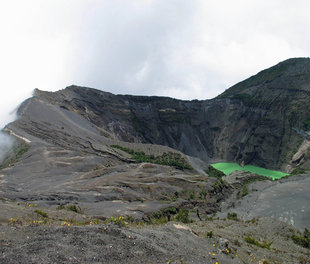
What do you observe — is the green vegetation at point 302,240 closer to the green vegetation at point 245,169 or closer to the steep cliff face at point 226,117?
the steep cliff face at point 226,117

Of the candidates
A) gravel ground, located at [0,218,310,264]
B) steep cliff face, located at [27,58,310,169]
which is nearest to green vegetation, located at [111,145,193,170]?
steep cliff face, located at [27,58,310,169]

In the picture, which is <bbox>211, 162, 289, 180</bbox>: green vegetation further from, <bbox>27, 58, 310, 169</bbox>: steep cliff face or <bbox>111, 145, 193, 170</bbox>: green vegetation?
<bbox>111, 145, 193, 170</bbox>: green vegetation

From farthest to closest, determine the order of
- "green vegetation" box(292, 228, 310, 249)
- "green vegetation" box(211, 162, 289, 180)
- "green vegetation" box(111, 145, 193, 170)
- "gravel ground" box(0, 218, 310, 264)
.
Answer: "green vegetation" box(211, 162, 289, 180)
"green vegetation" box(111, 145, 193, 170)
"green vegetation" box(292, 228, 310, 249)
"gravel ground" box(0, 218, 310, 264)

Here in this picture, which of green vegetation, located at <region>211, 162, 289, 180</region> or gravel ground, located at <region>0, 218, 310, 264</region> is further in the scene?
green vegetation, located at <region>211, 162, 289, 180</region>

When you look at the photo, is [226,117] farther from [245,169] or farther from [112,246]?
[112,246]

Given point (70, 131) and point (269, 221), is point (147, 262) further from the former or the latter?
point (70, 131)

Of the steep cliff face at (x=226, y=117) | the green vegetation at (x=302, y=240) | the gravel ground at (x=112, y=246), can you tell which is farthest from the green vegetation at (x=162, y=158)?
the gravel ground at (x=112, y=246)

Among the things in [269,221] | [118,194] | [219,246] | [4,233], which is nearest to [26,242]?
[4,233]
